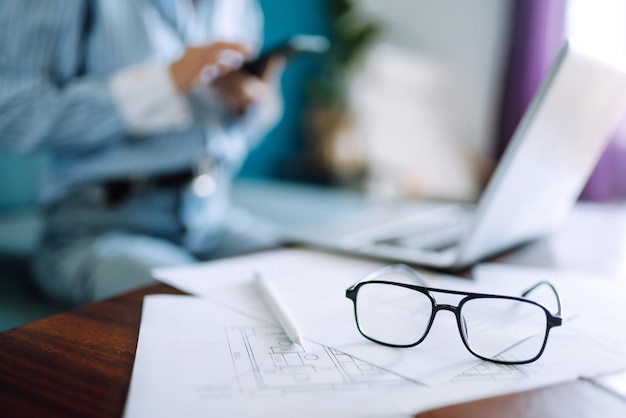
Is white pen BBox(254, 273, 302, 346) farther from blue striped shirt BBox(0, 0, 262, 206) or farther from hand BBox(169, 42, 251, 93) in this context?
blue striped shirt BBox(0, 0, 262, 206)

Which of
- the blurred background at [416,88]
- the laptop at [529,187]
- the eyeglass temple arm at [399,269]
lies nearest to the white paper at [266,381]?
the eyeglass temple arm at [399,269]

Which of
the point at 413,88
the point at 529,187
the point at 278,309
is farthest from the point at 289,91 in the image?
the point at 278,309

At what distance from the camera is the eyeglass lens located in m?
0.35

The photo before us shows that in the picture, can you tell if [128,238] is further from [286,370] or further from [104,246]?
[286,370]

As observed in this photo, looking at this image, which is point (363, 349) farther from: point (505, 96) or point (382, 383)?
point (505, 96)

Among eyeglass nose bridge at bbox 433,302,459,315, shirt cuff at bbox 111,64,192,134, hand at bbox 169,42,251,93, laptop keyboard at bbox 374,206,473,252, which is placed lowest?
eyeglass nose bridge at bbox 433,302,459,315

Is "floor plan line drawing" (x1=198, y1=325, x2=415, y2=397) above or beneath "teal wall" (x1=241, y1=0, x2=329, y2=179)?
beneath

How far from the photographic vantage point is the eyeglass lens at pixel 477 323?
351 mm

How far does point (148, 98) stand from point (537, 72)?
207 centimetres

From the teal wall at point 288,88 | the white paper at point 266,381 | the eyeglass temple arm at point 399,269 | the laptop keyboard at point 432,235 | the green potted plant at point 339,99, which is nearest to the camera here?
the white paper at point 266,381

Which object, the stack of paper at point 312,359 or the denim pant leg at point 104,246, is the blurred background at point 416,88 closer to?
the denim pant leg at point 104,246

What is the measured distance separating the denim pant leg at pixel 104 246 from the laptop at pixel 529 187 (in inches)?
8.1

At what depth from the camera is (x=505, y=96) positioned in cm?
239

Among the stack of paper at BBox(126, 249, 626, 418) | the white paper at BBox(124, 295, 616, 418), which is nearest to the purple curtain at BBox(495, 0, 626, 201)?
the stack of paper at BBox(126, 249, 626, 418)
